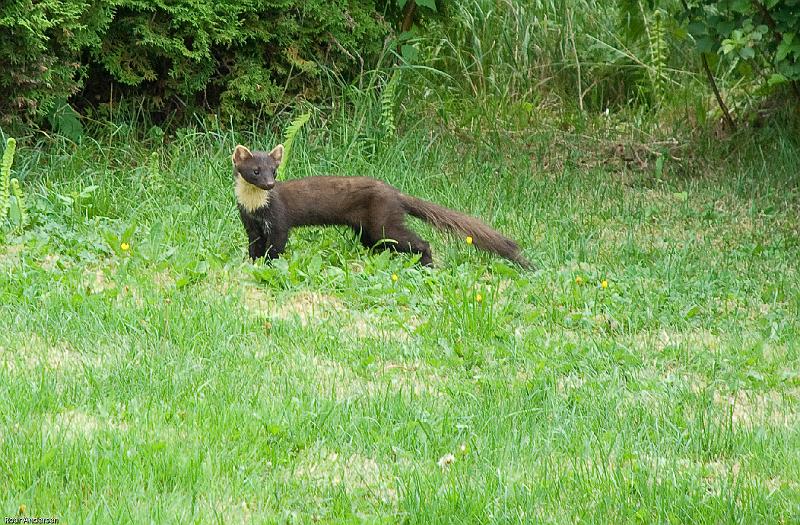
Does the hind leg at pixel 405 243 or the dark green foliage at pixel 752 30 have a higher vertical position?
the dark green foliage at pixel 752 30

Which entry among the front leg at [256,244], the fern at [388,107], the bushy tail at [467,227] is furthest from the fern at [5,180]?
the fern at [388,107]

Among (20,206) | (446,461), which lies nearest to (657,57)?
(20,206)

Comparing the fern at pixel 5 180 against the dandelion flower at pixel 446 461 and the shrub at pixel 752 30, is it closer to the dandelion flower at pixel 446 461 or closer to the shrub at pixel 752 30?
the dandelion flower at pixel 446 461

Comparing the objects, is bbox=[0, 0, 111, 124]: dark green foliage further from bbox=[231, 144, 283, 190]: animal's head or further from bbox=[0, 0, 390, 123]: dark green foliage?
bbox=[231, 144, 283, 190]: animal's head

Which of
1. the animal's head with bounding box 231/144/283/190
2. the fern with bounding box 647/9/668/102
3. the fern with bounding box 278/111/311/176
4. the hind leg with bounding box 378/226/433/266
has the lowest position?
the hind leg with bounding box 378/226/433/266

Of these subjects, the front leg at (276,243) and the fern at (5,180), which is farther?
the front leg at (276,243)

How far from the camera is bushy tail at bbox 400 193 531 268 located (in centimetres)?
699

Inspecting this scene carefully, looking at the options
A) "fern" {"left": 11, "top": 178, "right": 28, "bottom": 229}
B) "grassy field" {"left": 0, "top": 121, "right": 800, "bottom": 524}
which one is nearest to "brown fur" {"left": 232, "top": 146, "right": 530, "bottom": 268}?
"grassy field" {"left": 0, "top": 121, "right": 800, "bottom": 524}

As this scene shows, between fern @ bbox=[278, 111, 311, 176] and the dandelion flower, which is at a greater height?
the dandelion flower

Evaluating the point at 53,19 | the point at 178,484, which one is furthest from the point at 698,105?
the point at 178,484

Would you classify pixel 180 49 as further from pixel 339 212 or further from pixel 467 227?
pixel 467 227

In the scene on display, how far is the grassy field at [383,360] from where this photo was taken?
3791mm

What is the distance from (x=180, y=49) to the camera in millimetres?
8430

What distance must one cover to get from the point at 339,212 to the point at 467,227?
818mm
